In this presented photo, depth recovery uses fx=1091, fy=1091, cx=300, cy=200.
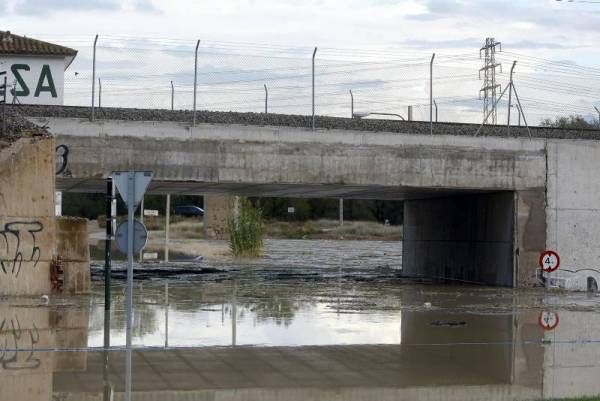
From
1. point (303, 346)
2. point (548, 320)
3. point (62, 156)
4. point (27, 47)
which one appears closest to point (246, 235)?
point (27, 47)

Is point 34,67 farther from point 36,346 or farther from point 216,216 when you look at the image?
point 36,346

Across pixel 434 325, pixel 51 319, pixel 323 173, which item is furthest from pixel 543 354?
pixel 323 173

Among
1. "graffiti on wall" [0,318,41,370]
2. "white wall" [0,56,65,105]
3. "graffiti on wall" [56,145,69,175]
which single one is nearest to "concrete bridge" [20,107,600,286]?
"graffiti on wall" [56,145,69,175]

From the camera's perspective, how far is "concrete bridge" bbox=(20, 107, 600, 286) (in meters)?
30.8

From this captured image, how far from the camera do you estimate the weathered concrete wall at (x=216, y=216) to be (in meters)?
79.6

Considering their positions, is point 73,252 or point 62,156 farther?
point 62,156

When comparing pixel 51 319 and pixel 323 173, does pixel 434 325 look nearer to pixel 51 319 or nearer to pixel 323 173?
pixel 51 319

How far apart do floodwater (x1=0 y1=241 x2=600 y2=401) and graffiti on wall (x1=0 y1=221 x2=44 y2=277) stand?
39.3 inches

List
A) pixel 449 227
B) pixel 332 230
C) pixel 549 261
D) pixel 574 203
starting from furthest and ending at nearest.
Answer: pixel 332 230 < pixel 449 227 < pixel 574 203 < pixel 549 261

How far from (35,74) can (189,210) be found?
6252 centimetres

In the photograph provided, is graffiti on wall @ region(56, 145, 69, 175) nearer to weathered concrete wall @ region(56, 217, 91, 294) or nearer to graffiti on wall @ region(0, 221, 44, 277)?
weathered concrete wall @ region(56, 217, 91, 294)

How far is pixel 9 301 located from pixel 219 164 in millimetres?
8408

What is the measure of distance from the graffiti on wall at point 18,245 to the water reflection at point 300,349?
60.8 inches

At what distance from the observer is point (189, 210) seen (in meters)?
119
